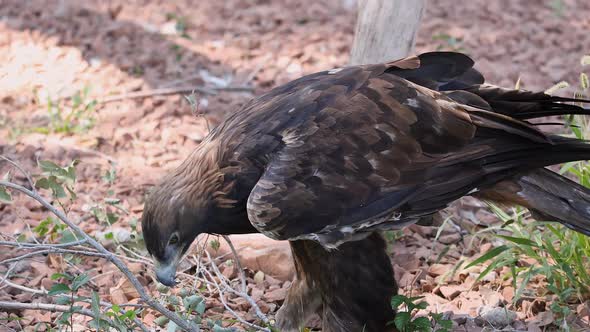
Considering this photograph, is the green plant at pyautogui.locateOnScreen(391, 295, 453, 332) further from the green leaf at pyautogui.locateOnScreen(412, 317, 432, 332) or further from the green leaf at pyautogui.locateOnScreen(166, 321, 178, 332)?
the green leaf at pyautogui.locateOnScreen(166, 321, 178, 332)

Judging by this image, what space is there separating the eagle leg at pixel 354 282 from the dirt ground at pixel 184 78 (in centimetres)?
45

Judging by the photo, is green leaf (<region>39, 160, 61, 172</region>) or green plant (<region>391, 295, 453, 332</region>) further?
green leaf (<region>39, 160, 61, 172</region>)

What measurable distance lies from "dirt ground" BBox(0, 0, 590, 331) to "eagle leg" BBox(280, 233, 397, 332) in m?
0.45

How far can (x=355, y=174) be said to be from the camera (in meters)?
3.29

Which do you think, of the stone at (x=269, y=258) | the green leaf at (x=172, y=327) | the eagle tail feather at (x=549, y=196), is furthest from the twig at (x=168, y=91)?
the eagle tail feather at (x=549, y=196)

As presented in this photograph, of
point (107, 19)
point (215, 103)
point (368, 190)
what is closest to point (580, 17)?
point (215, 103)

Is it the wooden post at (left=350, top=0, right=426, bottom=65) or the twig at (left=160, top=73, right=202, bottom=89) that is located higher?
the wooden post at (left=350, top=0, right=426, bottom=65)

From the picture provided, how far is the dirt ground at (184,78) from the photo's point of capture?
4098 mm

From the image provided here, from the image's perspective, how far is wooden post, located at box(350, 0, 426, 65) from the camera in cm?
445

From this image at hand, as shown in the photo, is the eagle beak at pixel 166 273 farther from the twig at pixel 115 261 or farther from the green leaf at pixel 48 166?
the green leaf at pixel 48 166

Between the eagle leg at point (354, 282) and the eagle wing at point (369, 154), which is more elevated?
the eagle wing at point (369, 154)

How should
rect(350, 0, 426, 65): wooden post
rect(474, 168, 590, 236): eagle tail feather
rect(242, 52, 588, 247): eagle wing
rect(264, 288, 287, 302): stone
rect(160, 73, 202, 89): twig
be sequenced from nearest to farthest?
rect(242, 52, 588, 247): eagle wing < rect(474, 168, 590, 236): eagle tail feather < rect(264, 288, 287, 302): stone < rect(350, 0, 426, 65): wooden post < rect(160, 73, 202, 89): twig

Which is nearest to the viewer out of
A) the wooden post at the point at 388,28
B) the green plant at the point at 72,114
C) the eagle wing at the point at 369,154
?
the eagle wing at the point at 369,154

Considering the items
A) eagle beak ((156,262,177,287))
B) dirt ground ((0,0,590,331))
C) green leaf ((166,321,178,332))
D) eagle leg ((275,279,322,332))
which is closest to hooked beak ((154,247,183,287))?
eagle beak ((156,262,177,287))
